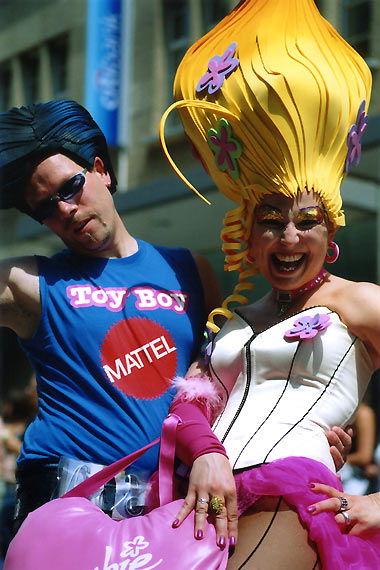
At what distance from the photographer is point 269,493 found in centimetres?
232

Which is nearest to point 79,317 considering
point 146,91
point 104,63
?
point 104,63

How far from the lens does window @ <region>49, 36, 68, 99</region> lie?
13859mm

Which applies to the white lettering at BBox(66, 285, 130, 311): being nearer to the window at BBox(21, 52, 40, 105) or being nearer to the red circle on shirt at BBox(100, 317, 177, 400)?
the red circle on shirt at BBox(100, 317, 177, 400)

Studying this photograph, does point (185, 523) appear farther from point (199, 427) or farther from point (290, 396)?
point (290, 396)

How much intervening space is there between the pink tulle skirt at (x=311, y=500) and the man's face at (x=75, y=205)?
0.95m

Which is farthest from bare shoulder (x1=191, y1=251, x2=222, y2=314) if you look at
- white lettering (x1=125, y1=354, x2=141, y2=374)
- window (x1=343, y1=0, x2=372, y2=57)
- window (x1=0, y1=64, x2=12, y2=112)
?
window (x1=0, y1=64, x2=12, y2=112)

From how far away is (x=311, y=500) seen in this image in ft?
7.56

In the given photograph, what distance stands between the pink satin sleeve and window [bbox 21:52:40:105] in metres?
12.5

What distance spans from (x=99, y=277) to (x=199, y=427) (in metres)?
0.69

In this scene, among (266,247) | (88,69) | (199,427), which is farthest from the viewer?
(88,69)

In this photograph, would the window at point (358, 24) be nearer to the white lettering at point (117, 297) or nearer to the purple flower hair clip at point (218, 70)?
the purple flower hair clip at point (218, 70)

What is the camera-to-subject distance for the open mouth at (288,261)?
264 cm

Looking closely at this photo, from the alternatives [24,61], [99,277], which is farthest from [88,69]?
[99,277]

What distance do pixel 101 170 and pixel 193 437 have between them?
1033mm
